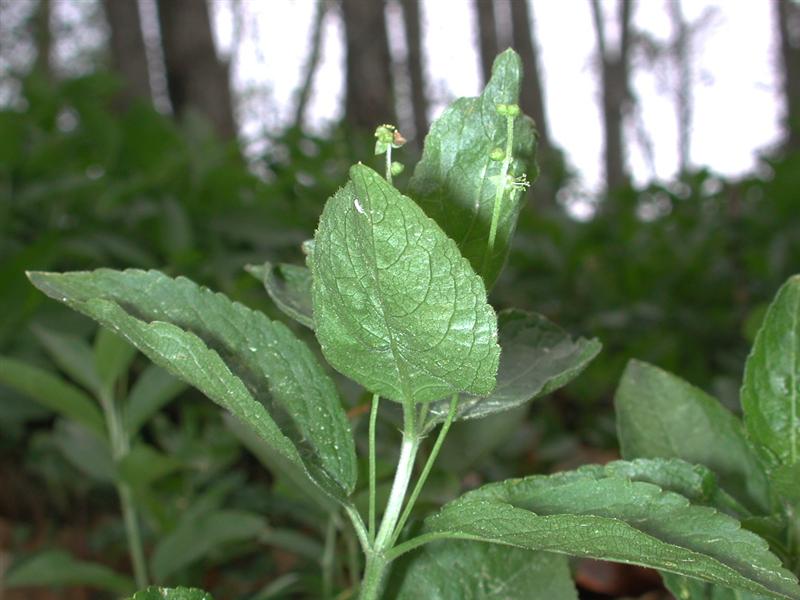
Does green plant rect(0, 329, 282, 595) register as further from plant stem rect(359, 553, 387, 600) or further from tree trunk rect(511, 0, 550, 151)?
tree trunk rect(511, 0, 550, 151)

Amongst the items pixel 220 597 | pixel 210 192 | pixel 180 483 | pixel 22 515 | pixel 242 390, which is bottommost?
pixel 22 515

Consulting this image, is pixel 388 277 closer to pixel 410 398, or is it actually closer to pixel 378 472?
pixel 410 398

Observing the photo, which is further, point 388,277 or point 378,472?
point 378,472

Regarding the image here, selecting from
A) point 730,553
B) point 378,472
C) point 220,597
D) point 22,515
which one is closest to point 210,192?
point 22,515

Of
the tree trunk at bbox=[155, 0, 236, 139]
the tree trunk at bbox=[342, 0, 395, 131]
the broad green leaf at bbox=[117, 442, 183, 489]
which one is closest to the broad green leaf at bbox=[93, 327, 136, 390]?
Answer: the broad green leaf at bbox=[117, 442, 183, 489]

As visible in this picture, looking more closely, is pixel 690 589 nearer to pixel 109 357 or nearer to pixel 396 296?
pixel 396 296

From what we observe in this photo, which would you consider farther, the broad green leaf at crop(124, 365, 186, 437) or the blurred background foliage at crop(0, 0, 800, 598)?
the blurred background foliage at crop(0, 0, 800, 598)

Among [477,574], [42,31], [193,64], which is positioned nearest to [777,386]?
[477,574]
